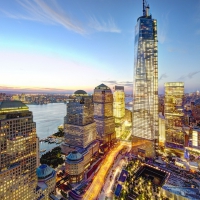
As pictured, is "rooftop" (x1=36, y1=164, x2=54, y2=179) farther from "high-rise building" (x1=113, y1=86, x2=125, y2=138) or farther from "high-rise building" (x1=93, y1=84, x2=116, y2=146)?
"high-rise building" (x1=113, y1=86, x2=125, y2=138)

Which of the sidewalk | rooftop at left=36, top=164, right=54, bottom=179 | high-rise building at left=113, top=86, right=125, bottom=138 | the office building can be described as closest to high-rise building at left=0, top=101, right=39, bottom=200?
the office building

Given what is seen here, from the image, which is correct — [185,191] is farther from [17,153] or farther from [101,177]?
[17,153]

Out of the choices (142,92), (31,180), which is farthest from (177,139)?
(31,180)

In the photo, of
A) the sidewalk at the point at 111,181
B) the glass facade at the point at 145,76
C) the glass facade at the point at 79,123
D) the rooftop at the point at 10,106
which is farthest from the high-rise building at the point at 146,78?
the rooftop at the point at 10,106

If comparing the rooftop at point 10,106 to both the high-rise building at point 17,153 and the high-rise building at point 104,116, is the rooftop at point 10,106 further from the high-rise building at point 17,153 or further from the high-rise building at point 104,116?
the high-rise building at point 104,116

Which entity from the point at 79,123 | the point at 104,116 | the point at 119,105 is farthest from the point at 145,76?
the point at 119,105
